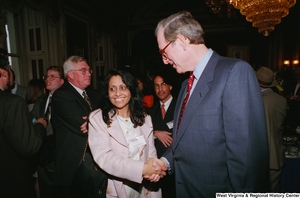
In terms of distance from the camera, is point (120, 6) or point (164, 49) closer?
point (164, 49)

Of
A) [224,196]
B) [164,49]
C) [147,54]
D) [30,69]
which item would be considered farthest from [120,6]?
[224,196]

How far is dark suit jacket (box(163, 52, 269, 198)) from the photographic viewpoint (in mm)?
1104

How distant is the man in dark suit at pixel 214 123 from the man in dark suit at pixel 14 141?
4.29ft

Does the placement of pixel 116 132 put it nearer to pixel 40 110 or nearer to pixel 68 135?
pixel 68 135

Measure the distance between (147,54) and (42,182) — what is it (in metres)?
8.83

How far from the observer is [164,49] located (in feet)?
4.84

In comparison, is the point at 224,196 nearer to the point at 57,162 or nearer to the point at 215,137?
the point at 215,137

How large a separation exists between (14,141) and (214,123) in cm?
163


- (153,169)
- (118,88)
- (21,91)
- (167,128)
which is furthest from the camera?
(21,91)

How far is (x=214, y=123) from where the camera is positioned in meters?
1.19

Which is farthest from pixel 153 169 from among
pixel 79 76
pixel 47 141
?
pixel 47 141

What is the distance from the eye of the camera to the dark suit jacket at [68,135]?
2.10 m

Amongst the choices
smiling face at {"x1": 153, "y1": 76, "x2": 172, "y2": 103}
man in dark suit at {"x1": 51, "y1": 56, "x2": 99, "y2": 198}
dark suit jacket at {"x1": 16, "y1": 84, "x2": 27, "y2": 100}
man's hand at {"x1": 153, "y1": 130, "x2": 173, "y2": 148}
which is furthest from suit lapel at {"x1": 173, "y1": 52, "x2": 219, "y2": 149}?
dark suit jacket at {"x1": 16, "y1": 84, "x2": 27, "y2": 100}

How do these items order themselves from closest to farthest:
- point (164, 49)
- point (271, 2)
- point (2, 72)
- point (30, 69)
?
point (164, 49), point (2, 72), point (271, 2), point (30, 69)
